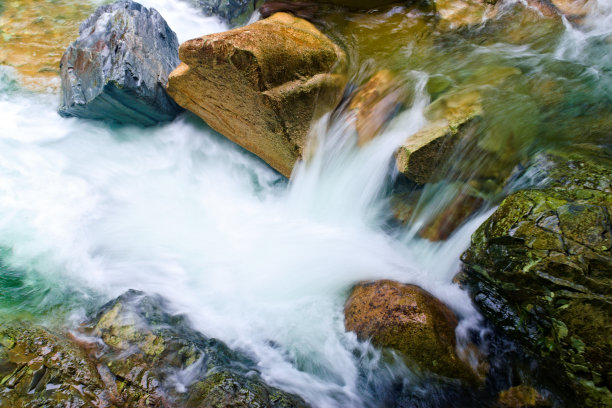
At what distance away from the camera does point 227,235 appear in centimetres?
449

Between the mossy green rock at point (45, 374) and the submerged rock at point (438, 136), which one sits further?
the submerged rock at point (438, 136)

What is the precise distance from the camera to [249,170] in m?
5.25

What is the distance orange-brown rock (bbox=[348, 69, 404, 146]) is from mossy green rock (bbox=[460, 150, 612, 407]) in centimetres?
166

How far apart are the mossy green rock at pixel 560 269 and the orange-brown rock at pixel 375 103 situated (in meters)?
1.66

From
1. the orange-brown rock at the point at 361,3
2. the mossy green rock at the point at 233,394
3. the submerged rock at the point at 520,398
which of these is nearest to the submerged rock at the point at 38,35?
the orange-brown rock at the point at 361,3

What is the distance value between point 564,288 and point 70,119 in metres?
6.94

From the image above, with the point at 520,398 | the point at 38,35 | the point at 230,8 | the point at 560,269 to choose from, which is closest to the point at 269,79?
the point at 560,269

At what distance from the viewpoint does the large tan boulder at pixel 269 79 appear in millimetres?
3756

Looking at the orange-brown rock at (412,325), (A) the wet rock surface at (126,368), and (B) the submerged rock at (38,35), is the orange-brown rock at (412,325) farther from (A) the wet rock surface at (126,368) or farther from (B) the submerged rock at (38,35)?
(B) the submerged rock at (38,35)

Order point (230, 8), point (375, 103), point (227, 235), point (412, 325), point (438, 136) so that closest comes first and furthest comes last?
point (412, 325)
point (438, 136)
point (375, 103)
point (227, 235)
point (230, 8)

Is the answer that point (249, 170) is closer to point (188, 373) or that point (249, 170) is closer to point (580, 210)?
point (188, 373)

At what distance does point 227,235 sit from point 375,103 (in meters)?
2.51

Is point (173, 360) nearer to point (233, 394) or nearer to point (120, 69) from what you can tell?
point (233, 394)

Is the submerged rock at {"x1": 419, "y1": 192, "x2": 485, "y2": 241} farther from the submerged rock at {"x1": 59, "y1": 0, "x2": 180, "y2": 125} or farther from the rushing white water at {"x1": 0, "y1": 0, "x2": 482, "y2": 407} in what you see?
the submerged rock at {"x1": 59, "y1": 0, "x2": 180, "y2": 125}
